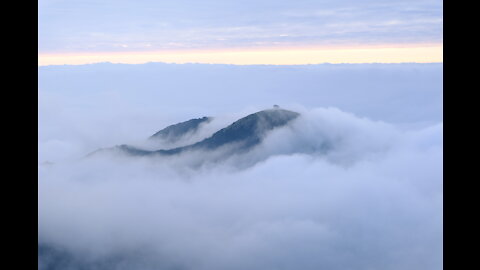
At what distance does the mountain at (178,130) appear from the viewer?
10744 centimetres

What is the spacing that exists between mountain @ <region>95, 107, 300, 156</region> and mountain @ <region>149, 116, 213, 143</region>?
4.12 m

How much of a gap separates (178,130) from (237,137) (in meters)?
14.1

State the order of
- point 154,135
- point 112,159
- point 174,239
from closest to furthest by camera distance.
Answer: point 174,239, point 112,159, point 154,135

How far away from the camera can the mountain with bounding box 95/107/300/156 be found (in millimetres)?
101062

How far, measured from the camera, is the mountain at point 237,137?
101062 millimetres

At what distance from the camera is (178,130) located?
109m

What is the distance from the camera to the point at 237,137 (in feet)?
337

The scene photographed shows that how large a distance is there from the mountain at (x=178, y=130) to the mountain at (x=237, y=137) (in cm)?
412

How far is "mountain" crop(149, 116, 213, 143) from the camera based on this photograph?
4230 inches
